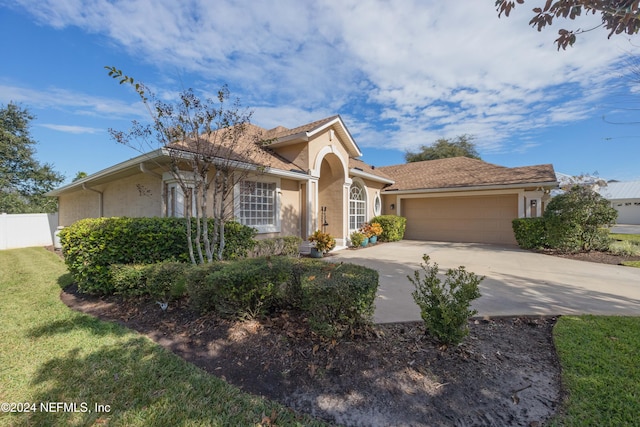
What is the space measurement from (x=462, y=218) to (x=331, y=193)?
8.26 meters

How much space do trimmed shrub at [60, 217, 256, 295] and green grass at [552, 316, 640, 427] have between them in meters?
6.90

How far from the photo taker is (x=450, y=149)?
35750 mm

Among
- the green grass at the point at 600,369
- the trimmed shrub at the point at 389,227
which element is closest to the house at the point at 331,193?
the trimmed shrub at the point at 389,227

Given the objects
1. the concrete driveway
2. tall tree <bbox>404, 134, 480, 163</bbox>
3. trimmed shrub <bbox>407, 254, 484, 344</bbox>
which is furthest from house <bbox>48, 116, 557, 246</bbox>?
tall tree <bbox>404, 134, 480, 163</bbox>

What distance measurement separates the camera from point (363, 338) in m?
3.50

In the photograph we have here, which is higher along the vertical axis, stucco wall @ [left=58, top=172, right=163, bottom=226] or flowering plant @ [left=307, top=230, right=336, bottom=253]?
stucco wall @ [left=58, top=172, right=163, bottom=226]

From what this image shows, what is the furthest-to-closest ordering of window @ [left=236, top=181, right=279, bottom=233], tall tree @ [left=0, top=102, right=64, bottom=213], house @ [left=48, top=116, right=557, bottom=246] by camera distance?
tall tree @ [left=0, top=102, right=64, bottom=213]
window @ [left=236, top=181, right=279, bottom=233]
house @ [left=48, top=116, right=557, bottom=246]

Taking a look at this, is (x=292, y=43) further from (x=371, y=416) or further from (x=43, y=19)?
(x=371, y=416)

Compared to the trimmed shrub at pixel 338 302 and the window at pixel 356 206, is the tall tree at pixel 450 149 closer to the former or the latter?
the window at pixel 356 206

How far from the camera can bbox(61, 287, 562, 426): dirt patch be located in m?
2.44

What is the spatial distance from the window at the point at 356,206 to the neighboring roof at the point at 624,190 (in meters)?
39.7

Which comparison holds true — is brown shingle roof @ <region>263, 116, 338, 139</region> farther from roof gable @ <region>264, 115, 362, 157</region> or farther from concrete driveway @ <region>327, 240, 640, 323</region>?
concrete driveway @ <region>327, 240, 640, 323</region>

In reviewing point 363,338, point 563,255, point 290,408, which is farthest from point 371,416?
point 563,255

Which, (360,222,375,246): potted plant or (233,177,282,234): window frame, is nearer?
(233,177,282,234): window frame
